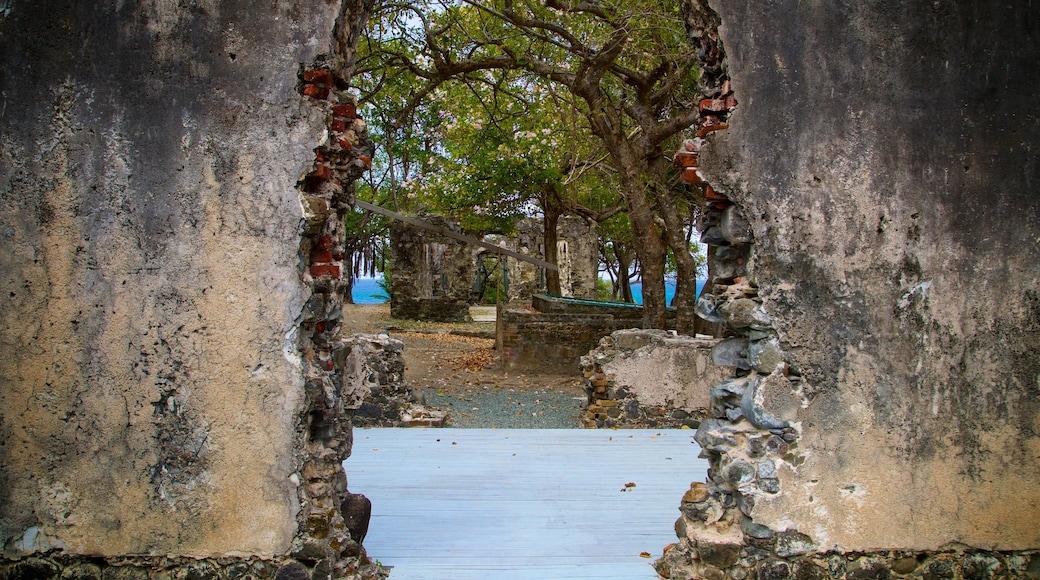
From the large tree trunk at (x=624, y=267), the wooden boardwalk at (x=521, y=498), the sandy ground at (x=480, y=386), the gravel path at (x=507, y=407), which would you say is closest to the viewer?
the wooden boardwalk at (x=521, y=498)

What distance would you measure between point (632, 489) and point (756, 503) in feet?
4.66

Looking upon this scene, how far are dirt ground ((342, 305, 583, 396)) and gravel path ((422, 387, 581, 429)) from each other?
269 mm

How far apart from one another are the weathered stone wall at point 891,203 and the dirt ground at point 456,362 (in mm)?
7769

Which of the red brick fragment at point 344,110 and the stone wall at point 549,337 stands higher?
the red brick fragment at point 344,110

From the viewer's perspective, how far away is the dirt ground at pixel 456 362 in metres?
11.5

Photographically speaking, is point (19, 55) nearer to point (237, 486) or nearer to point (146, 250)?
point (146, 250)

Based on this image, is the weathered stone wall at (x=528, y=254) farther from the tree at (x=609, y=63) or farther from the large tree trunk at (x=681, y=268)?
the large tree trunk at (x=681, y=268)

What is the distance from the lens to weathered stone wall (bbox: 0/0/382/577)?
312 centimetres

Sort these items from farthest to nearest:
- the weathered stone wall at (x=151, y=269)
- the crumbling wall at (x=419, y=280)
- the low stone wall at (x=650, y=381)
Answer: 1. the crumbling wall at (x=419, y=280)
2. the low stone wall at (x=650, y=381)
3. the weathered stone wall at (x=151, y=269)

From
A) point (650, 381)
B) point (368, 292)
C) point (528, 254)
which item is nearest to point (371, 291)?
point (368, 292)

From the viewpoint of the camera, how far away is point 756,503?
3.29 metres

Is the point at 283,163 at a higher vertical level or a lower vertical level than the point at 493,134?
lower

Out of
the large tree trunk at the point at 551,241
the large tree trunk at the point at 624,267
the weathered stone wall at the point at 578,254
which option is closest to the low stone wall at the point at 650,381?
the large tree trunk at the point at 551,241

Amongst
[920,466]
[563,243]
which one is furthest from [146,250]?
[563,243]
